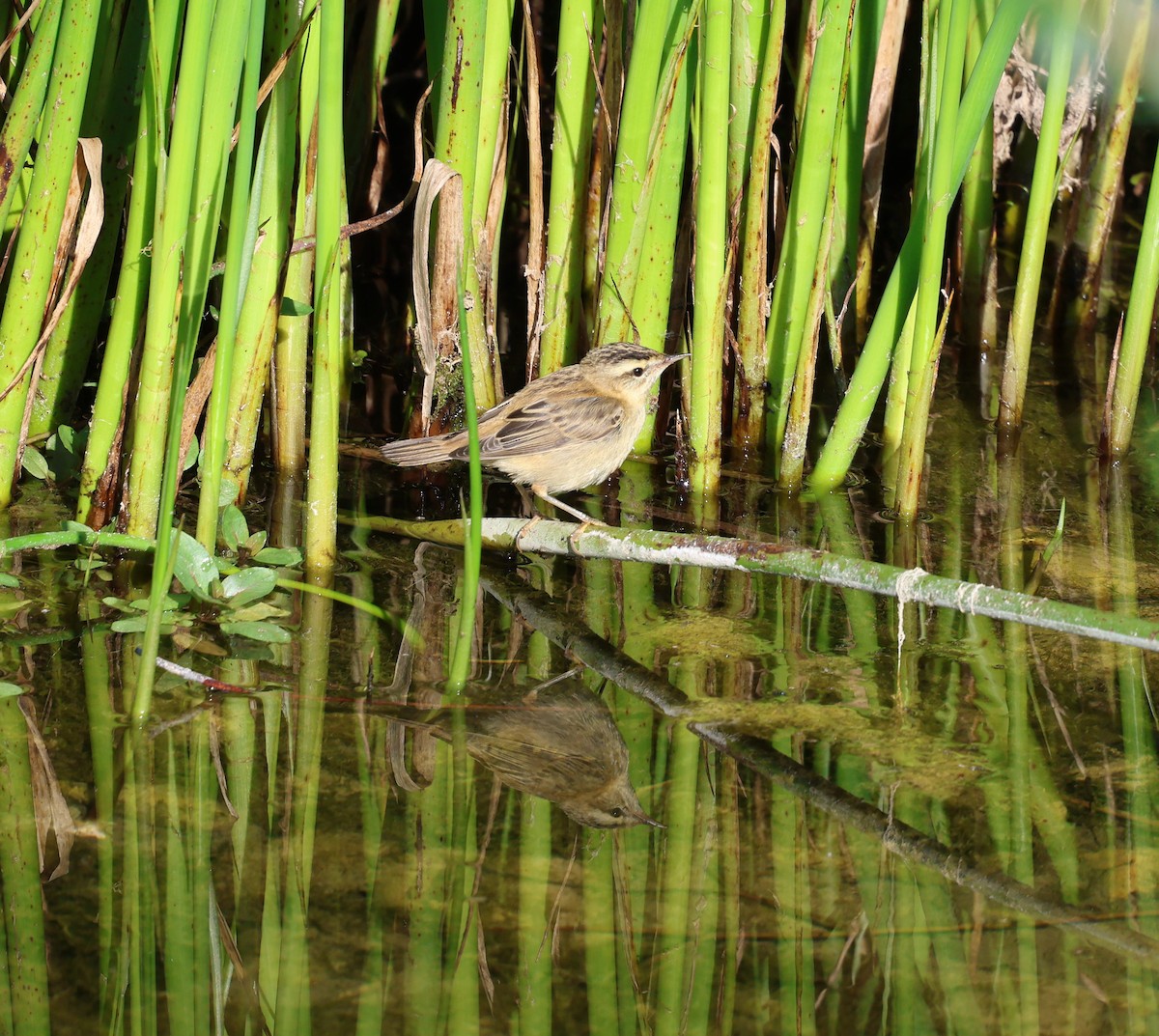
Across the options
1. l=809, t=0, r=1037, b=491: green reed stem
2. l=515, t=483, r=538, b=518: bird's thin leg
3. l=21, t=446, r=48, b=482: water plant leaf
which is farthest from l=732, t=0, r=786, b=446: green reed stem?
l=21, t=446, r=48, b=482: water plant leaf

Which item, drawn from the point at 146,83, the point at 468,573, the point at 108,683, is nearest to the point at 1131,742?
the point at 468,573

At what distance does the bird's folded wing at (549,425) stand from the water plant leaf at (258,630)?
1.37m

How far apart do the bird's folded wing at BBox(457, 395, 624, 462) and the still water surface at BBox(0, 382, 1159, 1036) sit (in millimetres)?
683

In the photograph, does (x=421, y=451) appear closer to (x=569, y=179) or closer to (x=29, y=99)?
(x=569, y=179)

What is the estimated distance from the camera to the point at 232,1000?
9.05 feet

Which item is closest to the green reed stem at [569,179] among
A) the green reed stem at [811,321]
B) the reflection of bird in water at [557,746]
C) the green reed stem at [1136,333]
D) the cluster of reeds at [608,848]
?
the green reed stem at [811,321]

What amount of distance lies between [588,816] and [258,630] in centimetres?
132

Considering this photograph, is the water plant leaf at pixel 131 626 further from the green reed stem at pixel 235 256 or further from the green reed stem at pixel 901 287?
the green reed stem at pixel 901 287

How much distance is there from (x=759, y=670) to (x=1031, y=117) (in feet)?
15.2

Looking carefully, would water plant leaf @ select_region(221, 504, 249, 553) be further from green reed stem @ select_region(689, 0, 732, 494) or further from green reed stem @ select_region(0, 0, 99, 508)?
green reed stem @ select_region(689, 0, 732, 494)

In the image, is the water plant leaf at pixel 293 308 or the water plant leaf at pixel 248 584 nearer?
the water plant leaf at pixel 248 584

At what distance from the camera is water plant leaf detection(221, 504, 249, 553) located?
4.59 meters

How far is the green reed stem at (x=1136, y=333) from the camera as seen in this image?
5.43 metres

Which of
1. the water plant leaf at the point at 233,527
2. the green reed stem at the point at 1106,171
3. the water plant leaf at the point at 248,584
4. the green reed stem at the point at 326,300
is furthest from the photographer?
the green reed stem at the point at 1106,171
